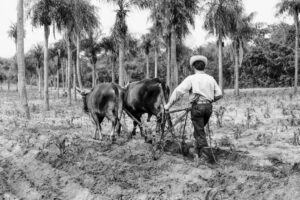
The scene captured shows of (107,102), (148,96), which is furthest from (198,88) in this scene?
(107,102)

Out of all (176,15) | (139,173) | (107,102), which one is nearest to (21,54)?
(107,102)

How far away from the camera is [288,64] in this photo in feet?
167

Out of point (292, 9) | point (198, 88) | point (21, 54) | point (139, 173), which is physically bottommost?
point (139, 173)

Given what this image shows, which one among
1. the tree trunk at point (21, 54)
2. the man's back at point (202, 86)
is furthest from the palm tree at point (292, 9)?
the man's back at point (202, 86)

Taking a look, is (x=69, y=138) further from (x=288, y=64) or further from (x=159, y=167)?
(x=288, y=64)

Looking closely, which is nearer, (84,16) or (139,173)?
(139,173)

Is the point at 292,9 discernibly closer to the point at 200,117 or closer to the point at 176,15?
the point at 176,15

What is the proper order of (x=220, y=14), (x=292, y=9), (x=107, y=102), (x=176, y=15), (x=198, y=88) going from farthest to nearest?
1. (x=292, y=9)
2. (x=220, y=14)
3. (x=176, y=15)
4. (x=107, y=102)
5. (x=198, y=88)

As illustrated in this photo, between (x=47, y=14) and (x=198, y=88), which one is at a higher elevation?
(x=47, y=14)

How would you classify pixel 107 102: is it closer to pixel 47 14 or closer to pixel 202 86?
pixel 202 86

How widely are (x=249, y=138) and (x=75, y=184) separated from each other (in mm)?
4694

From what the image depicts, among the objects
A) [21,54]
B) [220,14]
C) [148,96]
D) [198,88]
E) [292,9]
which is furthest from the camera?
[292,9]

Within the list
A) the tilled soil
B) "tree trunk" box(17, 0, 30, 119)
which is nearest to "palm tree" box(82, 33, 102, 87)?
"tree trunk" box(17, 0, 30, 119)

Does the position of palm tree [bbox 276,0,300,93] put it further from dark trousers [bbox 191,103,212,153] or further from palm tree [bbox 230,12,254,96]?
dark trousers [bbox 191,103,212,153]
